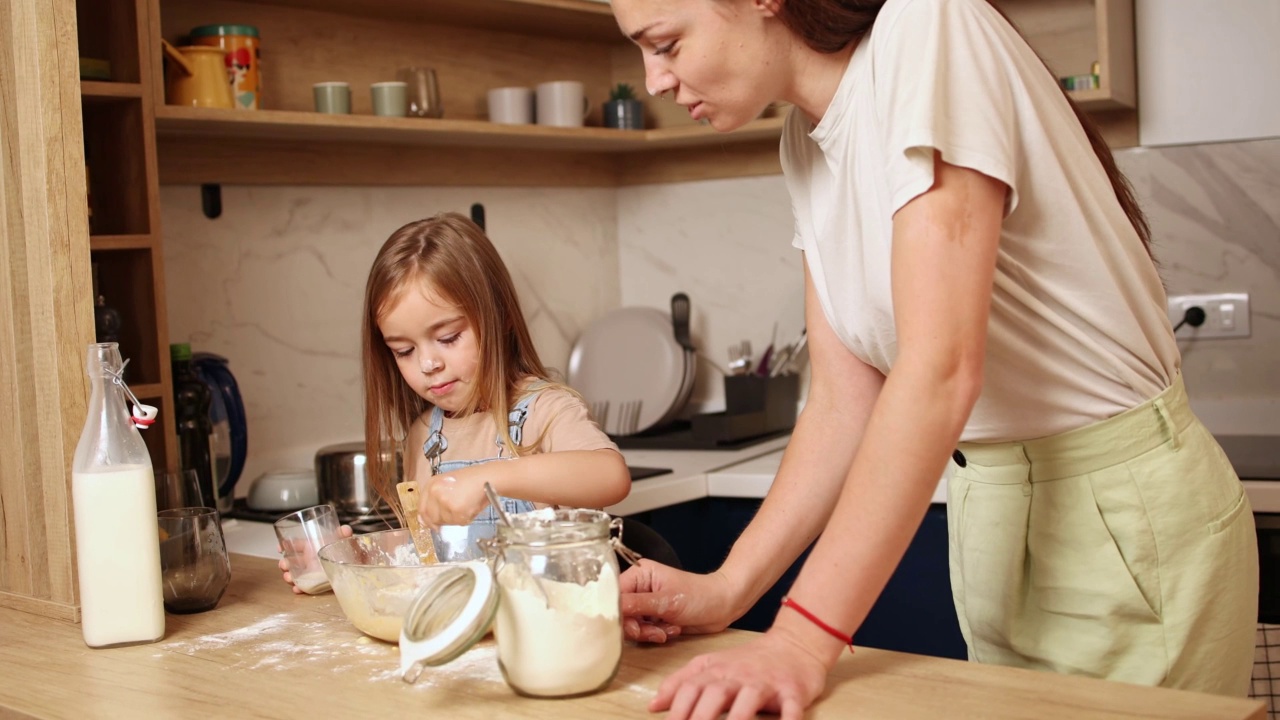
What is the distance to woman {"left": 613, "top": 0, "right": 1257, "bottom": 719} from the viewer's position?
87 cm

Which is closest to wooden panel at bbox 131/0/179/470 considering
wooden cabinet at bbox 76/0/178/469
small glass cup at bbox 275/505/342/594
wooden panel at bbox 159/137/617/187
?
wooden cabinet at bbox 76/0/178/469

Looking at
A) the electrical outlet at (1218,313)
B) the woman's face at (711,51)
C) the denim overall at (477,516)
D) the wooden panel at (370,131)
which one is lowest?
the denim overall at (477,516)

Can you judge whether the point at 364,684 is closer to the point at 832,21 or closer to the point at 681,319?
the point at 832,21

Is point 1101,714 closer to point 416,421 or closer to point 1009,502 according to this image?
point 1009,502

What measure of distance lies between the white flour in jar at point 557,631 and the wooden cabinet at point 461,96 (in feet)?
4.34

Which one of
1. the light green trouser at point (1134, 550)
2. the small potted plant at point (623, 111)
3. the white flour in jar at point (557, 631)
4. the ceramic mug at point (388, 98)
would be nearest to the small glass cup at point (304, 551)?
the white flour in jar at point (557, 631)

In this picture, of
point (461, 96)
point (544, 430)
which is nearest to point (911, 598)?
point (544, 430)

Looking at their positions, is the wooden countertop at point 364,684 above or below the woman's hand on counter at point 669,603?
below

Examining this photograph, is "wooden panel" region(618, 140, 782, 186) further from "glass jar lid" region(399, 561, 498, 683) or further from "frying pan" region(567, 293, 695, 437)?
"glass jar lid" region(399, 561, 498, 683)

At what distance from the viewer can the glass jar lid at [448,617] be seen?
877mm

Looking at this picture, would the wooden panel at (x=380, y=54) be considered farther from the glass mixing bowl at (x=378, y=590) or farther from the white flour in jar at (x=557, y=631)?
the white flour in jar at (x=557, y=631)

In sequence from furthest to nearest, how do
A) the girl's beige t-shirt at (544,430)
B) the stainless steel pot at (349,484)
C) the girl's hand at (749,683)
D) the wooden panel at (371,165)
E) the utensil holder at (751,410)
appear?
the utensil holder at (751,410)
the wooden panel at (371,165)
the stainless steel pot at (349,484)
the girl's beige t-shirt at (544,430)
the girl's hand at (749,683)

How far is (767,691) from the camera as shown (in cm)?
84

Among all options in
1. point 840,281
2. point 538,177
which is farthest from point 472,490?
point 538,177
